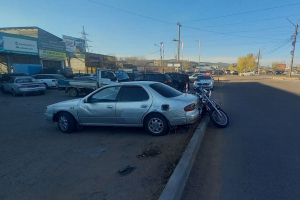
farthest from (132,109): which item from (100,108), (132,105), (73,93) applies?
(73,93)

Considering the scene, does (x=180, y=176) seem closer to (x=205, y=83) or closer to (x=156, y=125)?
(x=156, y=125)

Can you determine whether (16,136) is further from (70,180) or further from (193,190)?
(193,190)

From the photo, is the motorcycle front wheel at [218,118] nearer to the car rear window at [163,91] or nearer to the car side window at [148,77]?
the car rear window at [163,91]

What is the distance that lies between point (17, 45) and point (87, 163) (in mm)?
26509

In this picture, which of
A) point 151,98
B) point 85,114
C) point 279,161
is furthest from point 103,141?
point 279,161

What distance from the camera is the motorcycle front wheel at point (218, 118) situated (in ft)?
20.1

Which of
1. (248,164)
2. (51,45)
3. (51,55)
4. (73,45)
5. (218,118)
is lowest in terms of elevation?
(248,164)

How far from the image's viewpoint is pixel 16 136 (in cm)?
606

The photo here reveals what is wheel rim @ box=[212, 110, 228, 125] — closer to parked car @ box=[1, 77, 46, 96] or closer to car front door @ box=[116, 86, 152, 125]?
car front door @ box=[116, 86, 152, 125]

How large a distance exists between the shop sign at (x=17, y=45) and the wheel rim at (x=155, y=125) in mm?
25098

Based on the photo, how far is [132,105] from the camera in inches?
217

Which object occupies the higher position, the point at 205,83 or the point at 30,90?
the point at 205,83

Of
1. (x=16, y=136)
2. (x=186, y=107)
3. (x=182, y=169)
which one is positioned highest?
(x=186, y=107)

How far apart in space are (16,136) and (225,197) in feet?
19.6
